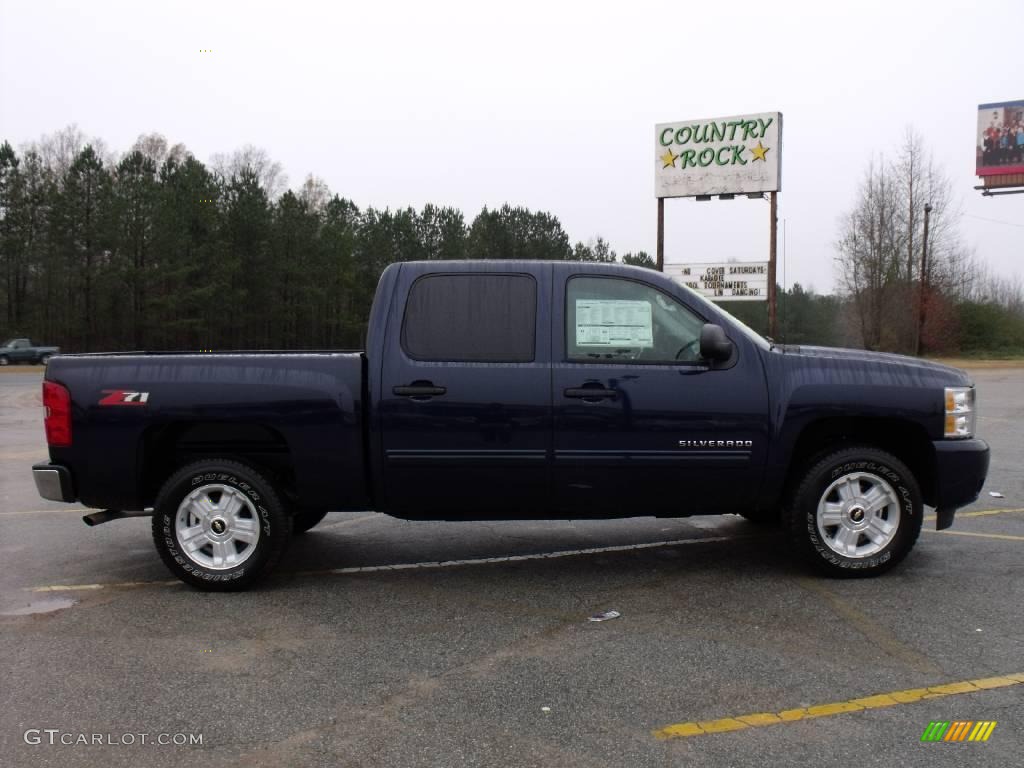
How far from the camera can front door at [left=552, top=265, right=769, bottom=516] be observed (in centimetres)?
476

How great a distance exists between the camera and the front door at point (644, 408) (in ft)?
15.6

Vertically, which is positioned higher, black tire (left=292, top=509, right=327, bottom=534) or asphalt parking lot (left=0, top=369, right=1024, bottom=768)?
black tire (left=292, top=509, right=327, bottom=534)

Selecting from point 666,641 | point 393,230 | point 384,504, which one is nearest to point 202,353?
point 384,504

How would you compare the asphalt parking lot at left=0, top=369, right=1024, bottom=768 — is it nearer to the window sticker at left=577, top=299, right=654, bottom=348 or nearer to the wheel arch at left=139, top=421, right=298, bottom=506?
the wheel arch at left=139, top=421, right=298, bottom=506

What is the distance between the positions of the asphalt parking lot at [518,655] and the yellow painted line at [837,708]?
0.01 m

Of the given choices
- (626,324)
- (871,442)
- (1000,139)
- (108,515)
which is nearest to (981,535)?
(871,442)

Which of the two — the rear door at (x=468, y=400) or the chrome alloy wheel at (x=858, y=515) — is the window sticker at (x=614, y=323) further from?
the chrome alloy wheel at (x=858, y=515)

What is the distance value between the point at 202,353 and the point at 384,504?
1.44m

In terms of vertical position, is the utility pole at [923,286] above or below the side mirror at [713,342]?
above

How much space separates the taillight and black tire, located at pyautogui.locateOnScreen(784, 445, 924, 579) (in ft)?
14.2

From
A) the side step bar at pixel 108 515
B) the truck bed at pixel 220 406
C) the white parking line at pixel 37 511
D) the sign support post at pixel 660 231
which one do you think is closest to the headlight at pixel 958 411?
the truck bed at pixel 220 406

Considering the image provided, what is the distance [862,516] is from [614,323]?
6.23 ft

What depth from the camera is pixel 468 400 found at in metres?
4.75

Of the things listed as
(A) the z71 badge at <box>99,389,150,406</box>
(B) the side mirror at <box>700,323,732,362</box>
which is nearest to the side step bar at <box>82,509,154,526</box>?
(A) the z71 badge at <box>99,389,150,406</box>
